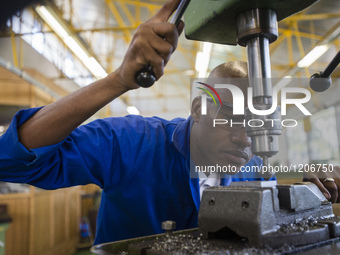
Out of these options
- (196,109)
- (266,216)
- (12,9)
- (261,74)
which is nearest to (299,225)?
(266,216)

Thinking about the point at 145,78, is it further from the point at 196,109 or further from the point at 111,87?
the point at 196,109

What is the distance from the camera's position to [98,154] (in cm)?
81

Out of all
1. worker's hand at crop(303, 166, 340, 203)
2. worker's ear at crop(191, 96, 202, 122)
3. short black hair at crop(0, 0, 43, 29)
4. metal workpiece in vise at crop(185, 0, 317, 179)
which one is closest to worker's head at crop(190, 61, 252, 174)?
worker's ear at crop(191, 96, 202, 122)

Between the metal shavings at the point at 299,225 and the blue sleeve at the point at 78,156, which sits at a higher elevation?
the blue sleeve at the point at 78,156

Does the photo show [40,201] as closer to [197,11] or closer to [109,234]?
[109,234]

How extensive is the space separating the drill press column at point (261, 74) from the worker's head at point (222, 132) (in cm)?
37

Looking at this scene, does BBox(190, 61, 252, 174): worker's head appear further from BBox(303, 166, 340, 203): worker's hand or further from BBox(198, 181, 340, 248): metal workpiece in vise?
BBox(198, 181, 340, 248): metal workpiece in vise

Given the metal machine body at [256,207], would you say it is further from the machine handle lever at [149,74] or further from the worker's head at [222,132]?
the worker's head at [222,132]

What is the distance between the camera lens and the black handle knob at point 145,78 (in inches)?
20.3

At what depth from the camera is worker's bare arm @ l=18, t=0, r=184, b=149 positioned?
1.77ft

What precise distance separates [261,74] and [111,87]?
0.31m

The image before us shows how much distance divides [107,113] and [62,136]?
595 centimetres

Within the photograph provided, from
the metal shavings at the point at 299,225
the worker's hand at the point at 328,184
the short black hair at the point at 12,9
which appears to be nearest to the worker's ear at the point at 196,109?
the worker's hand at the point at 328,184

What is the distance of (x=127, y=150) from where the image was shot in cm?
90
